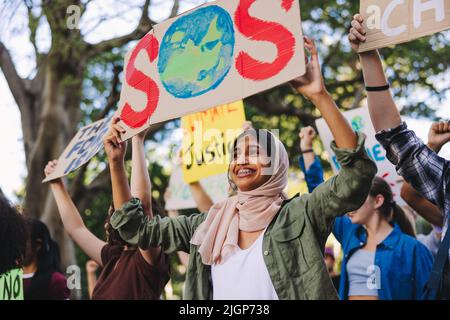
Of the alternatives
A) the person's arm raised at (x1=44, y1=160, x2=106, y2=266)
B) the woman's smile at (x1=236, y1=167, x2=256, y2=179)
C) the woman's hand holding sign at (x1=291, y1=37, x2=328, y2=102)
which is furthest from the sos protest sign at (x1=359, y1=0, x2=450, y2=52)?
the person's arm raised at (x1=44, y1=160, x2=106, y2=266)

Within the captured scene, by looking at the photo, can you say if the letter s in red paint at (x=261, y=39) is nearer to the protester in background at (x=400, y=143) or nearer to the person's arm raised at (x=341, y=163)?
the person's arm raised at (x=341, y=163)

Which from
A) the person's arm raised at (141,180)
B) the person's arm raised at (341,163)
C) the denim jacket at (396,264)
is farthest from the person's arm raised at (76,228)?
the person's arm raised at (341,163)

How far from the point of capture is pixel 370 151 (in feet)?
15.3

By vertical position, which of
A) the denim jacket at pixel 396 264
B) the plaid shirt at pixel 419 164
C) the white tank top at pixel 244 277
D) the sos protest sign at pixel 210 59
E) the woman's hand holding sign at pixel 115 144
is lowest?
the denim jacket at pixel 396 264

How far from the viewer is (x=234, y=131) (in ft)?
14.4

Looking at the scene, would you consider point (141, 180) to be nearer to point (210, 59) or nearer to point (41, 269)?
point (210, 59)

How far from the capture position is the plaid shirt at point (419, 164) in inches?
109

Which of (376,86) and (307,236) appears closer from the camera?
(307,236)

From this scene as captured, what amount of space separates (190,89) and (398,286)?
141 cm

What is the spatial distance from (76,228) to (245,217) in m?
1.52

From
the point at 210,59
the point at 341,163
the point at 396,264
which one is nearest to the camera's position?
the point at 341,163

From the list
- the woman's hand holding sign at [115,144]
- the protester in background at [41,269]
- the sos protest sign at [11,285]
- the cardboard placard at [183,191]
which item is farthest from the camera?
the cardboard placard at [183,191]

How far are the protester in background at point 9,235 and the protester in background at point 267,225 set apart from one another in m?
0.53

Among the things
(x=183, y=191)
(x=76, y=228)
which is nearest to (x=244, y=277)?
(x=76, y=228)
